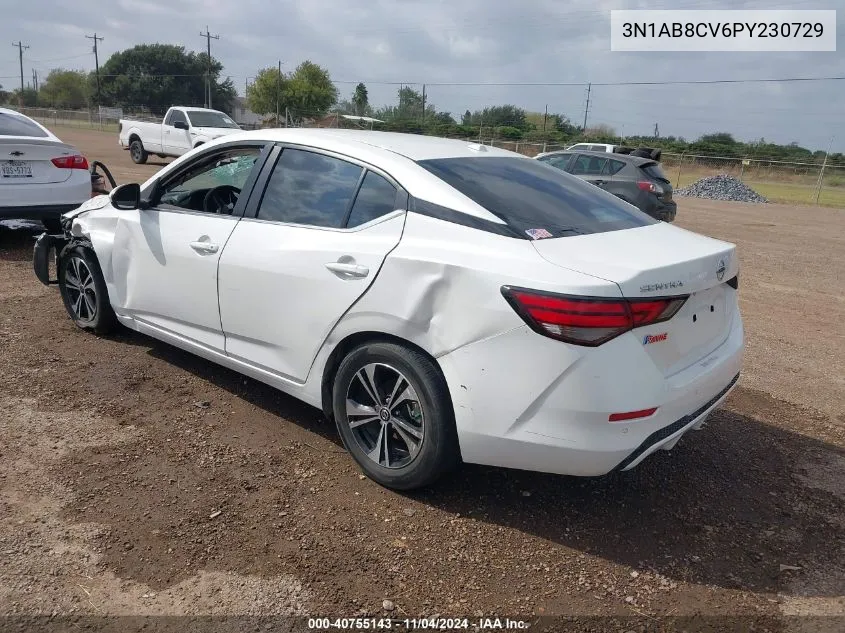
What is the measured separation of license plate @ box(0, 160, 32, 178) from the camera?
702 cm

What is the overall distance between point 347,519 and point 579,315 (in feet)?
4.60

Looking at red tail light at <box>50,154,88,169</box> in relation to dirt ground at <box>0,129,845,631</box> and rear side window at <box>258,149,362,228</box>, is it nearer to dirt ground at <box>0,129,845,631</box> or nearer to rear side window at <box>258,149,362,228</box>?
dirt ground at <box>0,129,845,631</box>

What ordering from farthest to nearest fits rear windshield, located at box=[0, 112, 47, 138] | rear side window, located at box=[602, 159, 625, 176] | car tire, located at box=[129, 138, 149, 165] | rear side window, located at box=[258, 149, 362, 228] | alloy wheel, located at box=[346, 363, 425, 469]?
1. car tire, located at box=[129, 138, 149, 165]
2. rear side window, located at box=[602, 159, 625, 176]
3. rear windshield, located at box=[0, 112, 47, 138]
4. rear side window, located at box=[258, 149, 362, 228]
5. alloy wheel, located at box=[346, 363, 425, 469]

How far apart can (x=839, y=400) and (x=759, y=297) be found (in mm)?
3403

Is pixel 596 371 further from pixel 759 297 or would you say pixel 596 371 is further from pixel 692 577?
pixel 759 297

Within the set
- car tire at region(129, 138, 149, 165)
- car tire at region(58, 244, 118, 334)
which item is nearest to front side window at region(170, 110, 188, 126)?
car tire at region(129, 138, 149, 165)

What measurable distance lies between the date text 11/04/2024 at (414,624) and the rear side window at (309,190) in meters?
1.80

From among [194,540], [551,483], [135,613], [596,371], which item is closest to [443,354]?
[596,371]

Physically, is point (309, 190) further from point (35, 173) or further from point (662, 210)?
point (662, 210)

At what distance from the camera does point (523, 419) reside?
8.94 ft

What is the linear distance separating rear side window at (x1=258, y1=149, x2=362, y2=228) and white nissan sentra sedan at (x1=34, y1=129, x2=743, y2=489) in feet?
0.04

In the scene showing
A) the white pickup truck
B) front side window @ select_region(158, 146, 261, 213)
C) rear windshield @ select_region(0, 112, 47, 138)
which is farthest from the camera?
the white pickup truck

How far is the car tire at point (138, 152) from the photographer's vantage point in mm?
21670

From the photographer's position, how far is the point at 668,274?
2.72 metres
